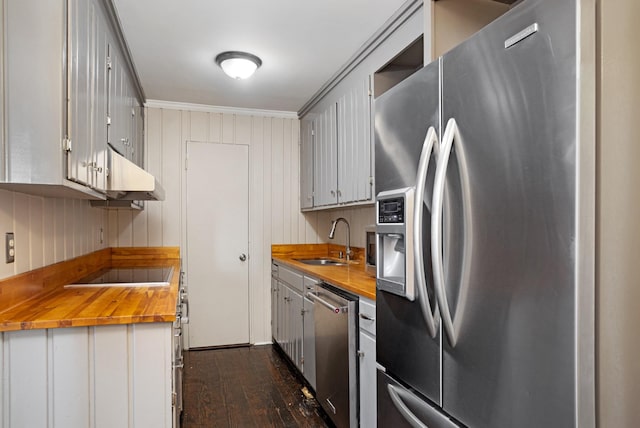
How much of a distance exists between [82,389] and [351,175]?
6.71ft

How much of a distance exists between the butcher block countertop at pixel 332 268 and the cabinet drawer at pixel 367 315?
35mm

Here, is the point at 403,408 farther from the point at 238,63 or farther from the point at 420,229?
the point at 238,63

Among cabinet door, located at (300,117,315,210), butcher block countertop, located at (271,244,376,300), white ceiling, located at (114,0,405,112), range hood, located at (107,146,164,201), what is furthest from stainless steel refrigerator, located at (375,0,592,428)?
cabinet door, located at (300,117,315,210)

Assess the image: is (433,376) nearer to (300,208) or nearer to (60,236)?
(60,236)

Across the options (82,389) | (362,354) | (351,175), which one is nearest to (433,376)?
(362,354)

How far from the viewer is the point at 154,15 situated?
2271mm

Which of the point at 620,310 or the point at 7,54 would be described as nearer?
the point at 620,310

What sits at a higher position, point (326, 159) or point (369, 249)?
point (326, 159)

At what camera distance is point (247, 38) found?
8.36ft

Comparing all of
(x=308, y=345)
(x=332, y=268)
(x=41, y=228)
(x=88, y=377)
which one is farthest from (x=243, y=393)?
(x=41, y=228)

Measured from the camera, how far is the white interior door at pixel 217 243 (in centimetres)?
400

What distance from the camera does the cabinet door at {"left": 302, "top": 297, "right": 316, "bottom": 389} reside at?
2.76 m

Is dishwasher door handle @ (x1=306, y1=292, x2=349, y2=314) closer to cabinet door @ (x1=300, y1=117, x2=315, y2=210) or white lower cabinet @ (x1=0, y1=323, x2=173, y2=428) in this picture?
white lower cabinet @ (x1=0, y1=323, x2=173, y2=428)

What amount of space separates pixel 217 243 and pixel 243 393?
5.20 ft
